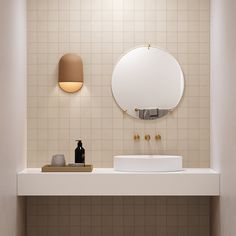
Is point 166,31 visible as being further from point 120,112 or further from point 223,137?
point 223,137

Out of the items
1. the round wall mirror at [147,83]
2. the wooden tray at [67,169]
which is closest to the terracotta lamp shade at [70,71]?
the round wall mirror at [147,83]

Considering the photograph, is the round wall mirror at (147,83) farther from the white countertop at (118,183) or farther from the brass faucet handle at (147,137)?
the white countertop at (118,183)

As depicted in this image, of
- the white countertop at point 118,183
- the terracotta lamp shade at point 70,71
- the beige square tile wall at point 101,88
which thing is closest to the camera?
the white countertop at point 118,183

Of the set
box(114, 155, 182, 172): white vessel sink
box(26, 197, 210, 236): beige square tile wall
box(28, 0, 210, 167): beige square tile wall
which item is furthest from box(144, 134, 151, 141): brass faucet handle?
box(26, 197, 210, 236): beige square tile wall

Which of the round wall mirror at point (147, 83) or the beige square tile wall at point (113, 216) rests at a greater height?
the round wall mirror at point (147, 83)

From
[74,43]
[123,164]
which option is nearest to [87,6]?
[74,43]

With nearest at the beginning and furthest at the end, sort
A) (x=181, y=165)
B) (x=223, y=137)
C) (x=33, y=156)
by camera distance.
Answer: (x=223, y=137) < (x=181, y=165) < (x=33, y=156)

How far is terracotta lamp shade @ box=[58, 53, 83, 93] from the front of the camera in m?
4.58

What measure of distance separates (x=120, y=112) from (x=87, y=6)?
874 mm

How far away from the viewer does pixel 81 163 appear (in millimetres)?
4414

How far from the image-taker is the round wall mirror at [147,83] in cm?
469

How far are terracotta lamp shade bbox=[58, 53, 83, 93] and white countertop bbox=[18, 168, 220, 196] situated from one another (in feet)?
2.51

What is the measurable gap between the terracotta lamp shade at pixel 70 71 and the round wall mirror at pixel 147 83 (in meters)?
0.28

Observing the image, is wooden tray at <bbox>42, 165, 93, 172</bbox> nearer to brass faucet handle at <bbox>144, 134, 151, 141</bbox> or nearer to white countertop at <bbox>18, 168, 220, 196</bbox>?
white countertop at <bbox>18, 168, 220, 196</bbox>
